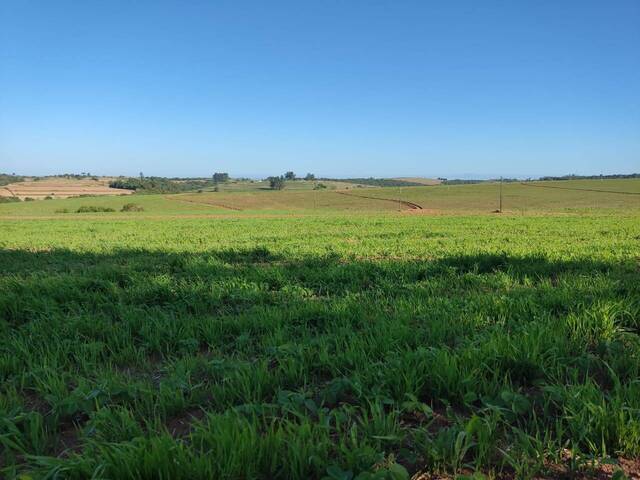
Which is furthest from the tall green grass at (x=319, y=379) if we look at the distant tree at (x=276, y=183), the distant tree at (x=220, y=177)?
the distant tree at (x=220, y=177)

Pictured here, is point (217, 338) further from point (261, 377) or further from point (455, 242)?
point (455, 242)

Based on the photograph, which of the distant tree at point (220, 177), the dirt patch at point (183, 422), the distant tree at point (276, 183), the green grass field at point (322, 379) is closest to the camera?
the green grass field at point (322, 379)

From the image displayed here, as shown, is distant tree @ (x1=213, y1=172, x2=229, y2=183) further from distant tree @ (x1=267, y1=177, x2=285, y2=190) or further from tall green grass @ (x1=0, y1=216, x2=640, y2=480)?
tall green grass @ (x1=0, y1=216, x2=640, y2=480)

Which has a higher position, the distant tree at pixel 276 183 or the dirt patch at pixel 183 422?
the distant tree at pixel 276 183

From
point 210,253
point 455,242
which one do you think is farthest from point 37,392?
point 455,242

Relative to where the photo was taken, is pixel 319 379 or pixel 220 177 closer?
pixel 319 379

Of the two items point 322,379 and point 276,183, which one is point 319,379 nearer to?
point 322,379

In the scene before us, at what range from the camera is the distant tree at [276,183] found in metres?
108

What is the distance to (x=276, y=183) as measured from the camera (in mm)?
110500

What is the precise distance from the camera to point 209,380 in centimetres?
290

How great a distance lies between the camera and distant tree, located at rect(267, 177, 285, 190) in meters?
108

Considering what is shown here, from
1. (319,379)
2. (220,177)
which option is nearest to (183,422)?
(319,379)

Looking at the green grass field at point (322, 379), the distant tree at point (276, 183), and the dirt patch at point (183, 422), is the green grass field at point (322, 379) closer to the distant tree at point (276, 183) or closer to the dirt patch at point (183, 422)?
the dirt patch at point (183, 422)

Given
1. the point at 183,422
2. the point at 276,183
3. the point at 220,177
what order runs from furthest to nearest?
the point at 220,177 → the point at 276,183 → the point at 183,422
